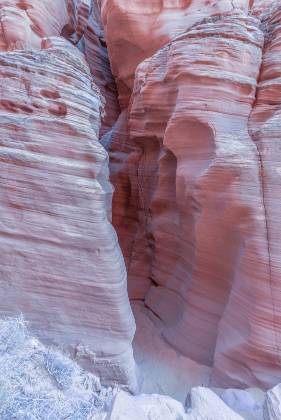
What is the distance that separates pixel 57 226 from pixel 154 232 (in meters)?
3.75

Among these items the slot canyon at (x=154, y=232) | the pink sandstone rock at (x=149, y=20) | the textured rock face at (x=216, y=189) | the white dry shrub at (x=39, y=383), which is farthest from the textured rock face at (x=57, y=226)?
the pink sandstone rock at (x=149, y=20)

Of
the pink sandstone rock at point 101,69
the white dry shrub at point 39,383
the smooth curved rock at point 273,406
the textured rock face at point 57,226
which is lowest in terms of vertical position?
the smooth curved rock at point 273,406

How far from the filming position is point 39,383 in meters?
2.64

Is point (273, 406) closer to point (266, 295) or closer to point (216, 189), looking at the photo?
point (266, 295)

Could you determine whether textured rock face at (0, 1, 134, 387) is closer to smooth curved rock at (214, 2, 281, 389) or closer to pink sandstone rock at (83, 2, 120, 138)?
smooth curved rock at (214, 2, 281, 389)

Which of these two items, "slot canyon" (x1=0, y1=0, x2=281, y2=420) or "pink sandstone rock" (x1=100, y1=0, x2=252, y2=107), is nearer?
"slot canyon" (x1=0, y1=0, x2=281, y2=420)

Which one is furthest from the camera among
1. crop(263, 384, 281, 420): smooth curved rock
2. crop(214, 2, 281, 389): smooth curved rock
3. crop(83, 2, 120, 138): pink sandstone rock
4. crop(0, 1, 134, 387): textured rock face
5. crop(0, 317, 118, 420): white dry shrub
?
crop(83, 2, 120, 138): pink sandstone rock

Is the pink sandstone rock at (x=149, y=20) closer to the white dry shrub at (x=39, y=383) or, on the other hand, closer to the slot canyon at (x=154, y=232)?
the slot canyon at (x=154, y=232)

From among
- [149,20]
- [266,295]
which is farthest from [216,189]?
[149,20]

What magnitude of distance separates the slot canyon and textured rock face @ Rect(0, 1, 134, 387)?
16mm

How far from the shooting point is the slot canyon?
3145 millimetres

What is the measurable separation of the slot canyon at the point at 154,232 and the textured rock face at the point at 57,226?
2 cm

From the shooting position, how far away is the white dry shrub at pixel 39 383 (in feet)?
7.74

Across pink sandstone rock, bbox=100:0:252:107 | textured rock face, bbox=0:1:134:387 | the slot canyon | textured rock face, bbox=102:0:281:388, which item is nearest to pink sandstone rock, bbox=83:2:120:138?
pink sandstone rock, bbox=100:0:252:107
